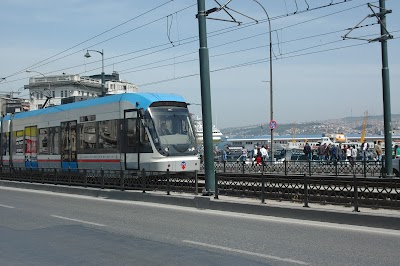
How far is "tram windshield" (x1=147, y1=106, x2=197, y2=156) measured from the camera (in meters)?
19.0

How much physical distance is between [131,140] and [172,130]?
5.59 ft

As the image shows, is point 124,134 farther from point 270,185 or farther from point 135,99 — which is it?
point 270,185

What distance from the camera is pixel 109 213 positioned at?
1375 cm

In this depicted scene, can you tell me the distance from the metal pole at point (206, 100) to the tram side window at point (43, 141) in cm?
1422

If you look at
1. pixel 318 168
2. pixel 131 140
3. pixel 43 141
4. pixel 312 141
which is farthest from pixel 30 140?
pixel 312 141

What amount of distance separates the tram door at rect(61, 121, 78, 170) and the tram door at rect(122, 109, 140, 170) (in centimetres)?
464

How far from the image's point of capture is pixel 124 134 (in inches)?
786

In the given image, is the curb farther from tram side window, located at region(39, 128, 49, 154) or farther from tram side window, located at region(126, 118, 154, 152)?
tram side window, located at region(39, 128, 49, 154)

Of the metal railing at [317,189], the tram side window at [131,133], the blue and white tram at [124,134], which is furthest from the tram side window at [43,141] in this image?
the metal railing at [317,189]

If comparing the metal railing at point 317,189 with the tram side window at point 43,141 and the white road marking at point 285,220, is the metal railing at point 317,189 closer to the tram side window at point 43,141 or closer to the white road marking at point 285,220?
the white road marking at point 285,220

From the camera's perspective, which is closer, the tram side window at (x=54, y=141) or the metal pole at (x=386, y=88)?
the metal pole at (x=386, y=88)

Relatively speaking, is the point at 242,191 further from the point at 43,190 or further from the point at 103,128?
the point at 43,190

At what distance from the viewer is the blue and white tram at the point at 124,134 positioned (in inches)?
752

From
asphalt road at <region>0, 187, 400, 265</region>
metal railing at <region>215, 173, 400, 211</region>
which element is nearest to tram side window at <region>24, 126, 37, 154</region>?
asphalt road at <region>0, 187, 400, 265</region>
